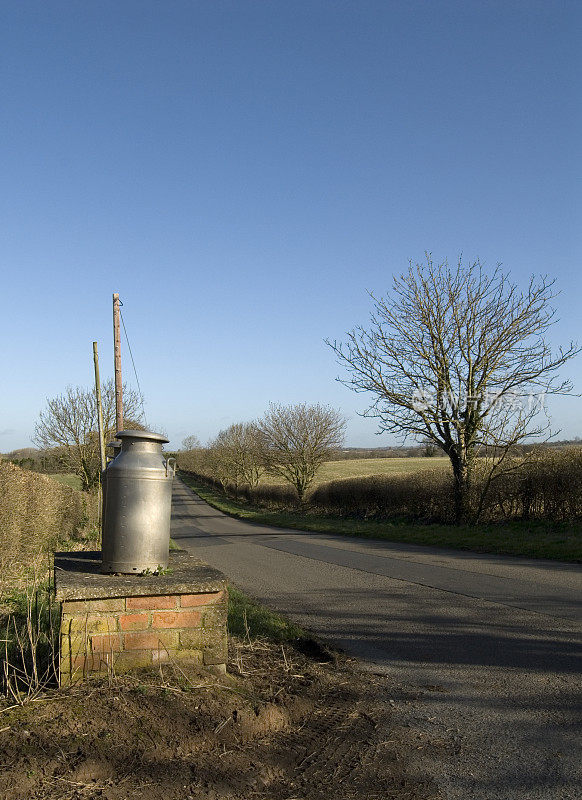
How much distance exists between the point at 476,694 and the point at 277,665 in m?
1.54

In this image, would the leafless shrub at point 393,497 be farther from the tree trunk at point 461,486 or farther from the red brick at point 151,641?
the red brick at point 151,641

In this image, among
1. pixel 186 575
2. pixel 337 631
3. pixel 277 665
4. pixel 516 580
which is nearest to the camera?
pixel 186 575

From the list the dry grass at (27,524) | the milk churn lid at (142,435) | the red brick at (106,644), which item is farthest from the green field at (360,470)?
the red brick at (106,644)

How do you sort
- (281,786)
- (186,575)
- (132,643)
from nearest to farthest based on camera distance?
(281,786) → (132,643) → (186,575)

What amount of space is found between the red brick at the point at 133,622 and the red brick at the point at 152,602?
0.17 feet

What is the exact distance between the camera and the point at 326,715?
4.14 meters

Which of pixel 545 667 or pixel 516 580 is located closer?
pixel 545 667

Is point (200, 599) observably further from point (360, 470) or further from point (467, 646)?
point (360, 470)

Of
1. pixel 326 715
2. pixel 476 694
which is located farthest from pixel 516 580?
pixel 326 715

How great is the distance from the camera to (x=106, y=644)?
160 inches

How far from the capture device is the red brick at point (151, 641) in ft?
13.5

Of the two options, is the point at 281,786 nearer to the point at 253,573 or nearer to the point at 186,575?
the point at 186,575

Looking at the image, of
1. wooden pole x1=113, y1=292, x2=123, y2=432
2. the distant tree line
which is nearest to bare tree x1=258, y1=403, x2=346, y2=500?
the distant tree line

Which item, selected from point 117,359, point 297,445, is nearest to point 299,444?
point 297,445
